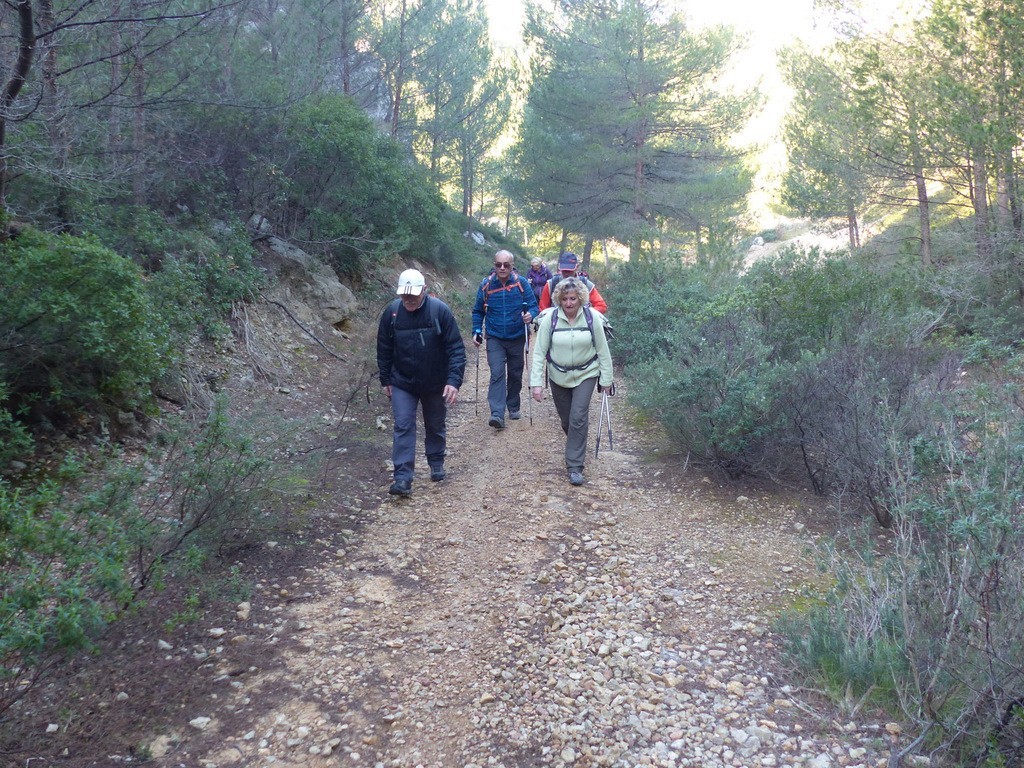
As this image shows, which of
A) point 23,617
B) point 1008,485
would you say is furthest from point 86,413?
point 1008,485

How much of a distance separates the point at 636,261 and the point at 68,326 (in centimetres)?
1185

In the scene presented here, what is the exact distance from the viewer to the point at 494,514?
5691 millimetres

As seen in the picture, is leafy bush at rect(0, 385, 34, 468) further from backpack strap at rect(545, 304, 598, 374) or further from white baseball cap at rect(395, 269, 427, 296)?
backpack strap at rect(545, 304, 598, 374)

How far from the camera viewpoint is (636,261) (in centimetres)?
1506

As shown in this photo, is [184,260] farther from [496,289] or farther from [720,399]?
[720,399]

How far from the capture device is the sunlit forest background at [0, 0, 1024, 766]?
3287 millimetres

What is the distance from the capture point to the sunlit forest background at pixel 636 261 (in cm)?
329

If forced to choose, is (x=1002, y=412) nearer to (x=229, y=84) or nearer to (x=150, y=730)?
(x=150, y=730)

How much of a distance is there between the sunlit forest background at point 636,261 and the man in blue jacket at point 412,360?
1376 mm

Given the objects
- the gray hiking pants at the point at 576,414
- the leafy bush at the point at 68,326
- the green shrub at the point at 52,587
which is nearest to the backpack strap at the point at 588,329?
the gray hiking pants at the point at 576,414

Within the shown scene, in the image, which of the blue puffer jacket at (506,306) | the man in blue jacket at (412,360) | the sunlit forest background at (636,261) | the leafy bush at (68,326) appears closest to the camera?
the sunlit forest background at (636,261)

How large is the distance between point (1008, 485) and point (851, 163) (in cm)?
1161

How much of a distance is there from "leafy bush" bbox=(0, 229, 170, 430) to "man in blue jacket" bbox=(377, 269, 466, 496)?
1813mm

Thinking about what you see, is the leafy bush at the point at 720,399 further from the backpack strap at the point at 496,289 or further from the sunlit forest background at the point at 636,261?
the backpack strap at the point at 496,289
